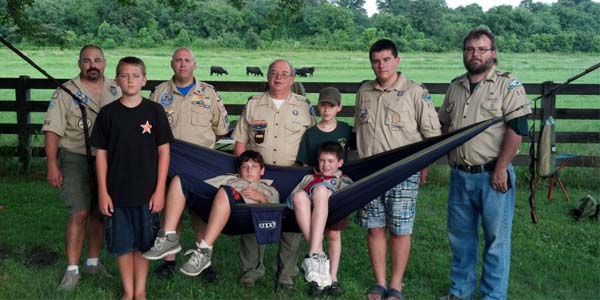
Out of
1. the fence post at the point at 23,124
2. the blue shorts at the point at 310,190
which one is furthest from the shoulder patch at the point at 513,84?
the fence post at the point at 23,124

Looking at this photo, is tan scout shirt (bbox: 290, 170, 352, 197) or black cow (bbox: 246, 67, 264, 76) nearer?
tan scout shirt (bbox: 290, 170, 352, 197)

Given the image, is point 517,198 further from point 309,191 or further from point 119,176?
point 119,176

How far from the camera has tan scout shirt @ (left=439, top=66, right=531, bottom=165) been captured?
3.15 meters

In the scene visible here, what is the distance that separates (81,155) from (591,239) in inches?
149

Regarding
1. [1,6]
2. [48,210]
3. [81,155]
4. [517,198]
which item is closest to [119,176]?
[81,155]

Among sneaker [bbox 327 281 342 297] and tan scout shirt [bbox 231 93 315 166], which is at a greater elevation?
tan scout shirt [bbox 231 93 315 166]

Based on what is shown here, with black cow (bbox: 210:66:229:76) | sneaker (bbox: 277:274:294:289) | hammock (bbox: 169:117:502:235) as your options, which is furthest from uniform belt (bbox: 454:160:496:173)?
black cow (bbox: 210:66:229:76)

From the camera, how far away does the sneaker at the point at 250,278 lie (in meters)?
3.74

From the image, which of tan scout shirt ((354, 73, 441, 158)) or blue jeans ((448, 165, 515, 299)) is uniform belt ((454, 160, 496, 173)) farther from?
tan scout shirt ((354, 73, 441, 158))

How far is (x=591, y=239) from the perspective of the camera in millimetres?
4758

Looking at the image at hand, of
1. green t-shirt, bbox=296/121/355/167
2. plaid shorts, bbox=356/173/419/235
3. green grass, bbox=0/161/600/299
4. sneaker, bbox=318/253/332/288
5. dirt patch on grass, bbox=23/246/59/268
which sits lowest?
dirt patch on grass, bbox=23/246/59/268

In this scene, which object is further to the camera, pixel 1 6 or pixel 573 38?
pixel 573 38

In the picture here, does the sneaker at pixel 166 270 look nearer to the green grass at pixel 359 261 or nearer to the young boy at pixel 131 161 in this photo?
the green grass at pixel 359 261

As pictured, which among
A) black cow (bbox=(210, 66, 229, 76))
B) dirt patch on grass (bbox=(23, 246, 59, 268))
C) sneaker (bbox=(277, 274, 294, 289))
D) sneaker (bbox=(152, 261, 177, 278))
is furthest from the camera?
black cow (bbox=(210, 66, 229, 76))
